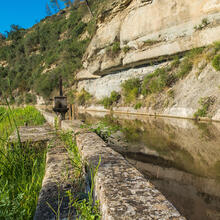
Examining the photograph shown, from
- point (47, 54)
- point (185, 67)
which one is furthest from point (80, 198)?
point (47, 54)

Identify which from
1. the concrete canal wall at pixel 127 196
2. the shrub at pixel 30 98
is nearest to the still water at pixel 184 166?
the concrete canal wall at pixel 127 196

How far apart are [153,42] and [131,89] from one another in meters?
4.04

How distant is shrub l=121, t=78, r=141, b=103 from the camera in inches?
594

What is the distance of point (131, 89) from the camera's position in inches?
619

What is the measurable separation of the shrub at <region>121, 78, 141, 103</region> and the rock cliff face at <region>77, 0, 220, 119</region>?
108cm

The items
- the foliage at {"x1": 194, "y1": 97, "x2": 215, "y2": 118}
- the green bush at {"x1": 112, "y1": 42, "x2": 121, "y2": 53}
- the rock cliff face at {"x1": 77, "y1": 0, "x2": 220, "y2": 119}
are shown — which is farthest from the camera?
the green bush at {"x1": 112, "y1": 42, "x2": 121, "y2": 53}

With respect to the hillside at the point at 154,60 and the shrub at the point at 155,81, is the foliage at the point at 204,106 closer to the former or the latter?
the hillside at the point at 154,60

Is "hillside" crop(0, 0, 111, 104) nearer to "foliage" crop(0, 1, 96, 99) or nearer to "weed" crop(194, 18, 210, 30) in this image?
"foliage" crop(0, 1, 96, 99)

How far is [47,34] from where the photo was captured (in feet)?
146

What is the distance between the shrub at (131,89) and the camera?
15.1 meters

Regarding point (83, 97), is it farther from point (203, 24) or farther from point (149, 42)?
point (203, 24)

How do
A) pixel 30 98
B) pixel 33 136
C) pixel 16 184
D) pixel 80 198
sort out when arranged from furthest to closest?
pixel 30 98 < pixel 33 136 < pixel 16 184 < pixel 80 198

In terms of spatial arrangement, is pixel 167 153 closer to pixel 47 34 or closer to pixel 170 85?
pixel 170 85

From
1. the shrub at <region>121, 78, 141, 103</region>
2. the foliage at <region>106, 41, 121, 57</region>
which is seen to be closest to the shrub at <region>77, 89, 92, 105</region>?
the foliage at <region>106, 41, 121, 57</region>
